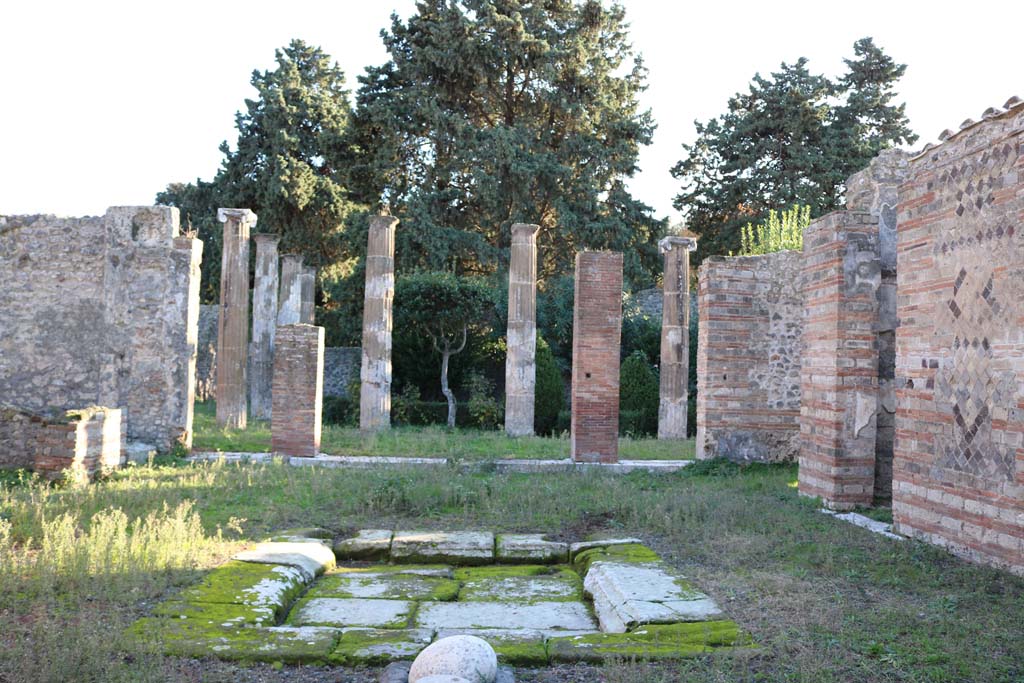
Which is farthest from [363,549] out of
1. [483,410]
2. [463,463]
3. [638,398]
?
[638,398]

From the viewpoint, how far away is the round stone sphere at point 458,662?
11.5ft

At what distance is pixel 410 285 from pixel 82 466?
36.8 feet

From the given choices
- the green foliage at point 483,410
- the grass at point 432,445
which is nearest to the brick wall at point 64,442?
the grass at point 432,445

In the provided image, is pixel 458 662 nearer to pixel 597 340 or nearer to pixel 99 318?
pixel 597 340

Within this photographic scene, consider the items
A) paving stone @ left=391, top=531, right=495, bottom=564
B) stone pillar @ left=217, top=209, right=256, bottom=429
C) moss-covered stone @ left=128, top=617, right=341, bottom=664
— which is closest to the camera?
moss-covered stone @ left=128, top=617, right=341, bottom=664

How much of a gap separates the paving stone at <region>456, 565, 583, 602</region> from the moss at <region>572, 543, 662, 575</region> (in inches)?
4.1

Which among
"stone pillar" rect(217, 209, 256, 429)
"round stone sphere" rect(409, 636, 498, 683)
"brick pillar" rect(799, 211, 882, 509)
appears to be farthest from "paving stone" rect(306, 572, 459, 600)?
"stone pillar" rect(217, 209, 256, 429)

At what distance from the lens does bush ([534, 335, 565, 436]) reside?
1905 centimetres

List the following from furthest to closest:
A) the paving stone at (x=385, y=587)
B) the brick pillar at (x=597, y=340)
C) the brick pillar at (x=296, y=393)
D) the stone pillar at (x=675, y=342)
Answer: the stone pillar at (x=675, y=342) → the brick pillar at (x=296, y=393) → the brick pillar at (x=597, y=340) → the paving stone at (x=385, y=587)

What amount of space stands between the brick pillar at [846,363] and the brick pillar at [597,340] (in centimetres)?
398

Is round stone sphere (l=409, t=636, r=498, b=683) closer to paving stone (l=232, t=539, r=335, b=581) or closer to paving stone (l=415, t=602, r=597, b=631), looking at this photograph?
paving stone (l=415, t=602, r=597, b=631)

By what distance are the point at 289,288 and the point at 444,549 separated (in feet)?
48.4

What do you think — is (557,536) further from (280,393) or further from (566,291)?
(566,291)

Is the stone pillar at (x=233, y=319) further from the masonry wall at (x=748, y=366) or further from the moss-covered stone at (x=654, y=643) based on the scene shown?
the moss-covered stone at (x=654, y=643)
